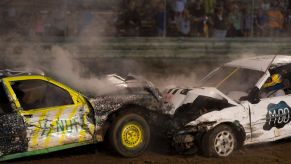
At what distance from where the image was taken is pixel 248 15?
1653 centimetres

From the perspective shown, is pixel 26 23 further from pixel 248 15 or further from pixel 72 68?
pixel 248 15

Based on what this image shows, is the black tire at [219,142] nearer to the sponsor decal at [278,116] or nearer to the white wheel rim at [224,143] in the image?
the white wheel rim at [224,143]

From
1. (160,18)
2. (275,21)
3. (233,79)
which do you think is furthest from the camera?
(275,21)

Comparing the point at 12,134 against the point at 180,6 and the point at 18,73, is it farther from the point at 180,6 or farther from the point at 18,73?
the point at 180,6

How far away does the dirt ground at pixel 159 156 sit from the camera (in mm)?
8023

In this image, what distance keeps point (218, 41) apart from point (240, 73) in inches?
265

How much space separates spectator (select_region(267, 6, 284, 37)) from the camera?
16.9 meters

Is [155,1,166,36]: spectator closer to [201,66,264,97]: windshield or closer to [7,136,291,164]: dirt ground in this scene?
[201,66,264,97]: windshield

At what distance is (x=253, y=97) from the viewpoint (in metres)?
8.45

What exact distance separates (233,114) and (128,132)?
1667 mm

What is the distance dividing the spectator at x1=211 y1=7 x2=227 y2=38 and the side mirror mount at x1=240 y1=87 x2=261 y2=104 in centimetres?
801

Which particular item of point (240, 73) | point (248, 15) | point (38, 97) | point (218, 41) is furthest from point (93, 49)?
point (38, 97)

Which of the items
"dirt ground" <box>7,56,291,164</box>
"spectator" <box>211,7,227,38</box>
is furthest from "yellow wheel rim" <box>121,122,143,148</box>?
"spectator" <box>211,7,227,38</box>

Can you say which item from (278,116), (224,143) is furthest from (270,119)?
(224,143)
